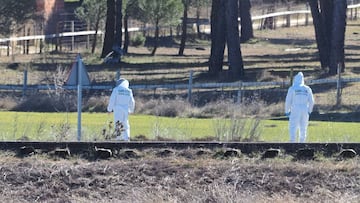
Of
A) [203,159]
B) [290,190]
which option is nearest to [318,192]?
[290,190]

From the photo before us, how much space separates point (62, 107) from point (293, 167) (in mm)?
20864

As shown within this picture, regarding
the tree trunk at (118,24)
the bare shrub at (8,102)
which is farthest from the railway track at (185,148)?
the tree trunk at (118,24)

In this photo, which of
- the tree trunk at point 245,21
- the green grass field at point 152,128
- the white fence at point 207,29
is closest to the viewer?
the green grass field at point 152,128

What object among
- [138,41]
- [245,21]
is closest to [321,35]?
[138,41]

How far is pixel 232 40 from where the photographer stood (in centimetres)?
4238

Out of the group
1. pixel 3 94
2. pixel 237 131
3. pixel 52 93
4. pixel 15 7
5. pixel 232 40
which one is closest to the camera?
pixel 237 131

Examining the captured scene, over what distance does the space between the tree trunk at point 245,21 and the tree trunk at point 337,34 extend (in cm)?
3185

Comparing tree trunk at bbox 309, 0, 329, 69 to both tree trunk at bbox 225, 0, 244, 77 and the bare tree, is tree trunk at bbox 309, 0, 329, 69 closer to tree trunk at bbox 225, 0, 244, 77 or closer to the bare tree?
the bare tree

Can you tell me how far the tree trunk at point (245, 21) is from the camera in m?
73.1

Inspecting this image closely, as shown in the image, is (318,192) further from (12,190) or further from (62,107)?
(62,107)

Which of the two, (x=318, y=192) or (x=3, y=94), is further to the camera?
(x=3, y=94)

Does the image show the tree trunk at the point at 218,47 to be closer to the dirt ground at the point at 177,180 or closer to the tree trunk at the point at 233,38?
the tree trunk at the point at 233,38

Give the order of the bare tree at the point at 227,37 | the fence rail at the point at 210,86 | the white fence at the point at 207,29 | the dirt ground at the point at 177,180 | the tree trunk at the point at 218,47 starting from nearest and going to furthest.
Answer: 1. the dirt ground at the point at 177,180
2. the fence rail at the point at 210,86
3. the bare tree at the point at 227,37
4. the tree trunk at the point at 218,47
5. the white fence at the point at 207,29

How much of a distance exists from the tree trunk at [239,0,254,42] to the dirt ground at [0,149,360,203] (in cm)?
6056
